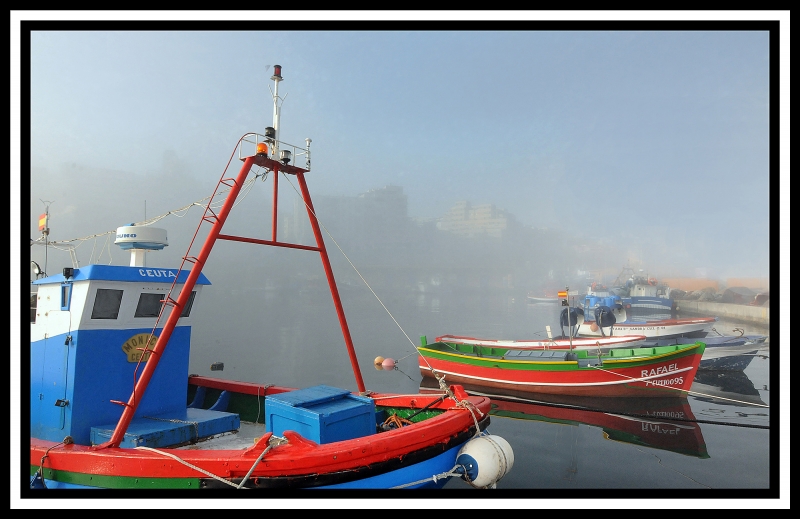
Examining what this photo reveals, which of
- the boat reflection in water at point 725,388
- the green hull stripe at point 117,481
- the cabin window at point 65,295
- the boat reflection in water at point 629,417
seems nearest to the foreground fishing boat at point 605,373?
the boat reflection in water at point 629,417

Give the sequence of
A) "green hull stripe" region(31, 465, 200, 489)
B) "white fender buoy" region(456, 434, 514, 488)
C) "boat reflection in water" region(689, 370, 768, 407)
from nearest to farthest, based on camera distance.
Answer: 1. "green hull stripe" region(31, 465, 200, 489)
2. "white fender buoy" region(456, 434, 514, 488)
3. "boat reflection in water" region(689, 370, 768, 407)

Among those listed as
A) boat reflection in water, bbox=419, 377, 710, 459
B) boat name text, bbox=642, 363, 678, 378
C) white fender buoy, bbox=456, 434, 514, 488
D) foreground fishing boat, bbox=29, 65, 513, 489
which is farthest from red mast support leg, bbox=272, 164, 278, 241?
boat name text, bbox=642, 363, 678, 378

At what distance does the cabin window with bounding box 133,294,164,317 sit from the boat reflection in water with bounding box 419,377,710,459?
9.57m

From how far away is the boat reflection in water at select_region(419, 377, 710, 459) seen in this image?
45.2 ft

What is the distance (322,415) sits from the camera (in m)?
6.71

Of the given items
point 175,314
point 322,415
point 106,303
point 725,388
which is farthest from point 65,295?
point 725,388

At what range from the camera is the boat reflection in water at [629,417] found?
13773 mm

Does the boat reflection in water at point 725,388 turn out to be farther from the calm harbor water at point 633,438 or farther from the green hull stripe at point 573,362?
the green hull stripe at point 573,362

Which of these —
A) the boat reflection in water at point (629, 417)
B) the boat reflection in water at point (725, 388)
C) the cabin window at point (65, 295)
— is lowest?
the boat reflection in water at point (725, 388)

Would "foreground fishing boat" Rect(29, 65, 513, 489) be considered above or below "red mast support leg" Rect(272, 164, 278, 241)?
below

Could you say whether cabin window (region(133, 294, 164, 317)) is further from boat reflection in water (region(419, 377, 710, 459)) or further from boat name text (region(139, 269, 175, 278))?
boat reflection in water (region(419, 377, 710, 459))

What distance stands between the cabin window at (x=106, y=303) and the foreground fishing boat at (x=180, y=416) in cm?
2
